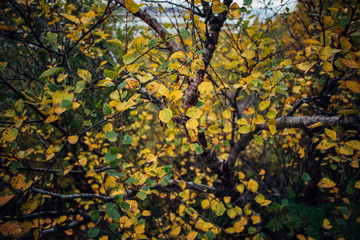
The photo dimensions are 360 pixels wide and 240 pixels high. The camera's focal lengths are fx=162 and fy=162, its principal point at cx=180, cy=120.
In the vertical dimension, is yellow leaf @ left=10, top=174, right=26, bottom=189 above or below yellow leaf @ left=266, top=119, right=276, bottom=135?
above

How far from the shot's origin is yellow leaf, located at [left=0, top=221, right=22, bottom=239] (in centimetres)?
90

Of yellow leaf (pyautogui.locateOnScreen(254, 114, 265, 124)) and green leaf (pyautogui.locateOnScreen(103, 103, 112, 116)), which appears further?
yellow leaf (pyautogui.locateOnScreen(254, 114, 265, 124))

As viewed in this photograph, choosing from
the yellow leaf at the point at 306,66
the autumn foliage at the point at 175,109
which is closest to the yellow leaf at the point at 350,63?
the autumn foliage at the point at 175,109

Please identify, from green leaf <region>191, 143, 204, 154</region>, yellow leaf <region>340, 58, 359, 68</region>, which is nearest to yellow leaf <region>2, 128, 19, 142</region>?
green leaf <region>191, 143, 204, 154</region>

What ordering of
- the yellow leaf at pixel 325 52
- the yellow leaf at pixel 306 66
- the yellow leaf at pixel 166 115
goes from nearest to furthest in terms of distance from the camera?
the yellow leaf at pixel 166 115, the yellow leaf at pixel 325 52, the yellow leaf at pixel 306 66

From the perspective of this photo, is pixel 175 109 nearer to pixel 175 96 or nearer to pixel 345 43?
pixel 175 96

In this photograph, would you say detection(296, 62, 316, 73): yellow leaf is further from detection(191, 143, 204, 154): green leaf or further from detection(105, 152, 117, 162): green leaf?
detection(105, 152, 117, 162): green leaf

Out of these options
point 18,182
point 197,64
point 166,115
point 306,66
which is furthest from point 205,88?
point 18,182

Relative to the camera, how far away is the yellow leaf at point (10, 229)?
2.94 ft

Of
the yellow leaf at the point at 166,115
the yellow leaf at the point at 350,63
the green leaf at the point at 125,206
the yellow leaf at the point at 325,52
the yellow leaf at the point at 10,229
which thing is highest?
the yellow leaf at the point at 325,52

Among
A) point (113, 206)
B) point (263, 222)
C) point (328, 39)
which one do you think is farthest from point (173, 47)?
point (263, 222)

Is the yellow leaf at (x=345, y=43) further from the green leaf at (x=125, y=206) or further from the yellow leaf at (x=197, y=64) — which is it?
the green leaf at (x=125, y=206)

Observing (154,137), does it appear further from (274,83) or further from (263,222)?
(274,83)

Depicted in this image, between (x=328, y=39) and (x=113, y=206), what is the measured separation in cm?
172
